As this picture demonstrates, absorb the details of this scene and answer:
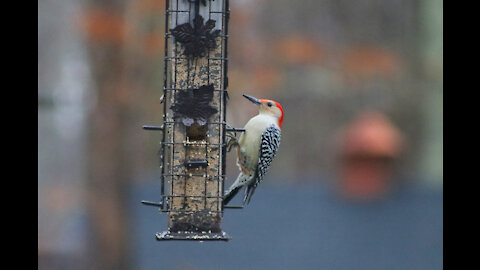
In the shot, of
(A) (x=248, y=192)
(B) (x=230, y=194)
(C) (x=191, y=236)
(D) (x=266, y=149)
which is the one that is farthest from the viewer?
(A) (x=248, y=192)

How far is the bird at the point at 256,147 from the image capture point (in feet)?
16.3

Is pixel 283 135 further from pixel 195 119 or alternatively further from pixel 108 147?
pixel 195 119

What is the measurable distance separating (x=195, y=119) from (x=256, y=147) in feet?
2.74

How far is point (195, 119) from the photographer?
14.2 feet

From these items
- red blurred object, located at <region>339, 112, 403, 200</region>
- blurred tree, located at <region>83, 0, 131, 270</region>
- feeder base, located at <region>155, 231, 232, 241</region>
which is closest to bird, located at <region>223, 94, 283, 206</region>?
→ feeder base, located at <region>155, 231, 232, 241</region>

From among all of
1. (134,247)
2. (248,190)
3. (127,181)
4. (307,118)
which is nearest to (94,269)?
(134,247)

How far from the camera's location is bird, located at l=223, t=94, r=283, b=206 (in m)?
4.98

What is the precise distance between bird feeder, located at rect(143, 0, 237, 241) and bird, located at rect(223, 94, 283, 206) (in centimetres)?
51

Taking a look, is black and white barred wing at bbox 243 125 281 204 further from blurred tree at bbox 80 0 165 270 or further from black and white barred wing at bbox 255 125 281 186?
blurred tree at bbox 80 0 165 270

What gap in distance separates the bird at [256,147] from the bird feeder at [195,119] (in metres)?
0.51

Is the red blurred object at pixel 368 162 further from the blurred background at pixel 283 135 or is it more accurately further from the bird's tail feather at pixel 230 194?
the bird's tail feather at pixel 230 194

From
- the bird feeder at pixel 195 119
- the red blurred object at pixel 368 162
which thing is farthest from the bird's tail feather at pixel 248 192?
the red blurred object at pixel 368 162

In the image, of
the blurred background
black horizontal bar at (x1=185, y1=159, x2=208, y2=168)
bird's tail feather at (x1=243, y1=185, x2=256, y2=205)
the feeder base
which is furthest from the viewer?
the blurred background

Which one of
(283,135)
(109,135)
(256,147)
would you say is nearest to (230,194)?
(256,147)
